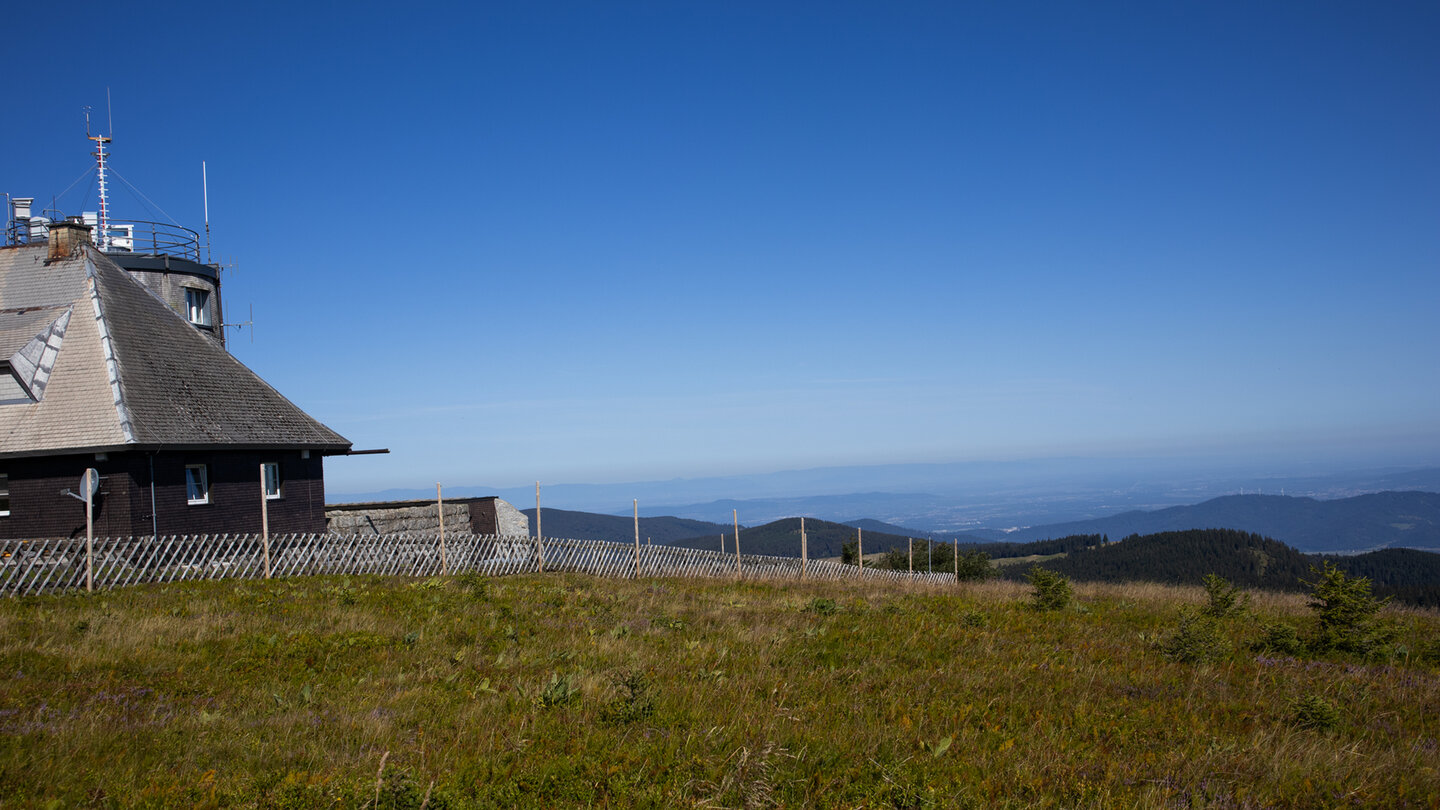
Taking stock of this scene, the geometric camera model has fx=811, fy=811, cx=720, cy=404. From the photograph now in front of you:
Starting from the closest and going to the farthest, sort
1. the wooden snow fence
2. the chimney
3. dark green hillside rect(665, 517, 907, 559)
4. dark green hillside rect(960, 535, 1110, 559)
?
1. the wooden snow fence
2. the chimney
3. dark green hillside rect(960, 535, 1110, 559)
4. dark green hillside rect(665, 517, 907, 559)

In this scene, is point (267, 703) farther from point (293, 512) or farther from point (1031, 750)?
point (293, 512)

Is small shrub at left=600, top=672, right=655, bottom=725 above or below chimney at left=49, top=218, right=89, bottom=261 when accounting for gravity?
below

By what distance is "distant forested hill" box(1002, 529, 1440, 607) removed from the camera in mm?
94312

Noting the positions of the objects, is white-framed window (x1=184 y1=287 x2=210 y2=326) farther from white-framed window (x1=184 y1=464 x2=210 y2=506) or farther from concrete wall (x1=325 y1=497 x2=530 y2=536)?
concrete wall (x1=325 y1=497 x2=530 y2=536)

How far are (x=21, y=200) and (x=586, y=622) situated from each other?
29.6 meters

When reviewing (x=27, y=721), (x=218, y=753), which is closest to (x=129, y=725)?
(x=27, y=721)

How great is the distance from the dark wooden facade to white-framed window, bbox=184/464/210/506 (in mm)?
101

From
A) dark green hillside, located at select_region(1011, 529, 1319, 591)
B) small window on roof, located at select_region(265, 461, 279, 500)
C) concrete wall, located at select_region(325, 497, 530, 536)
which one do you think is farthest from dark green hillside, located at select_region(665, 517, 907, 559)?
small window on roof, located at select_region(265, 461, 279, 500)

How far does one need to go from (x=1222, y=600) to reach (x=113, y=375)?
28003 millimetres

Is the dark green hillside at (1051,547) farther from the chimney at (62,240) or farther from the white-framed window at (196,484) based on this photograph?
the chimney at (62,240)

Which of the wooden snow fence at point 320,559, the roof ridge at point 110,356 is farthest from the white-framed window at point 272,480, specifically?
the roof ridge at point 110,356

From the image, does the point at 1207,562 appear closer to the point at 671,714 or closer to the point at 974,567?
the point at 974,567

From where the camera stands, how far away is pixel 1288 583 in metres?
82.1

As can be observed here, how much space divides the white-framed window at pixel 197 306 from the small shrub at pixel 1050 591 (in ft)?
100
